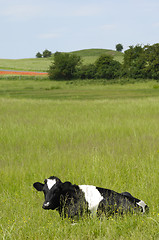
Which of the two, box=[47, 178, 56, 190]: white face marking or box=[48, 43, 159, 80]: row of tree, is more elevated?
box=[48, 43, 159, 80]: row of tree

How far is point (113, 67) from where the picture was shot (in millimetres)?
66438

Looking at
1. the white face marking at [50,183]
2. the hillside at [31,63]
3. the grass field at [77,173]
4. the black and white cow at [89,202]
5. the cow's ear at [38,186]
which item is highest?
the hillside at [31,63]

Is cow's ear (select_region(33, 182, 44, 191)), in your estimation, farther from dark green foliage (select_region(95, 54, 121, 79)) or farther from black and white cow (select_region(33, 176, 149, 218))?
dark green foliage (select_region(95, 54, 121, 79))

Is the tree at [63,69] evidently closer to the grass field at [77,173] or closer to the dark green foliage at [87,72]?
the dark green foliage at [87,72]

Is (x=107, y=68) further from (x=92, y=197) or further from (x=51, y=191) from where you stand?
(x=51, y=191)

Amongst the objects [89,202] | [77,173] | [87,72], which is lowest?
[77,173]

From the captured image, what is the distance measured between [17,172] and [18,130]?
5.86 metres

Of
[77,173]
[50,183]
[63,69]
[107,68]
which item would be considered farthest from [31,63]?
[50,183]

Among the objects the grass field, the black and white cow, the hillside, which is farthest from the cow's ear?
the hillside

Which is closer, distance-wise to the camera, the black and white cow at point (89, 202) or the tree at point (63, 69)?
the black and white cow at point (89, 202)

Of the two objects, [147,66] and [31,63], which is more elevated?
[31,63]

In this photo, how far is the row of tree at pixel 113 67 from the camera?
59.5 m

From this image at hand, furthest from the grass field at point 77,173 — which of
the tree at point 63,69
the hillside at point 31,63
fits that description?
the hillside at point 31,63

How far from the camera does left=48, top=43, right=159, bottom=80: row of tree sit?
195 feet
